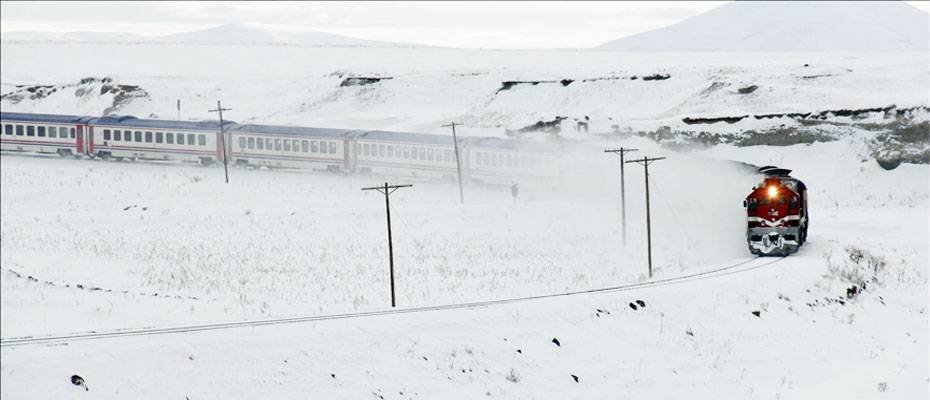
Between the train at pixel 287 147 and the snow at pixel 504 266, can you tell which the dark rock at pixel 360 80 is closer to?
the snow at pixel 504 266

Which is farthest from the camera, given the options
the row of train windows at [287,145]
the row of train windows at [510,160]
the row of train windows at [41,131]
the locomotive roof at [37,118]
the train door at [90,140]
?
the train door at [90,140]

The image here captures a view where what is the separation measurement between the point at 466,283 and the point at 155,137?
40.9 metres

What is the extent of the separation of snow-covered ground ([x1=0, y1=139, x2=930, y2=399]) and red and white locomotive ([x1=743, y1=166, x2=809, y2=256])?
991 millimetres

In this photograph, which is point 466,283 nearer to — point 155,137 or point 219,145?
point 219,145

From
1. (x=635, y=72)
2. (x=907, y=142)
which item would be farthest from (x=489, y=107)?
(x=907, y=142)

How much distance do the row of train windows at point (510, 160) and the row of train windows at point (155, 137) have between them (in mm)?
20920

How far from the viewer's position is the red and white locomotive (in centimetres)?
4053

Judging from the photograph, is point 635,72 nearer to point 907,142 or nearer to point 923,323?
point 907,142

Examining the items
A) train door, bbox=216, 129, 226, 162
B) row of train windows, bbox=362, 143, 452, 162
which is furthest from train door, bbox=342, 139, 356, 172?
train door, bbox=216, 129, 226, 162

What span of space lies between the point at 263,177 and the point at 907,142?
40605 millimetres

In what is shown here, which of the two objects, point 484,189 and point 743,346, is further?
point 484,189

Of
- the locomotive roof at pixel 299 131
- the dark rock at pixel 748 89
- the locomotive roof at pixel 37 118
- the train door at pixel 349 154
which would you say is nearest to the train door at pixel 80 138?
the locomotive roof at pixel 37 118

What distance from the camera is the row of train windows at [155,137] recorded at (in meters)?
72.1

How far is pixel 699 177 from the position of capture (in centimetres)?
6353
